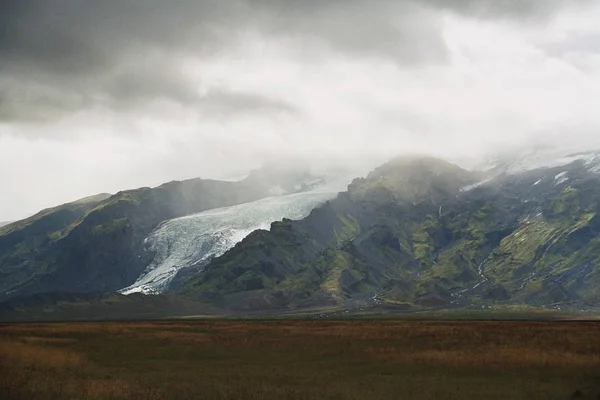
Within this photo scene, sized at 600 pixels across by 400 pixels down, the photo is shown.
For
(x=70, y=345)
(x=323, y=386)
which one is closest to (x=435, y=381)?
(x=323, y=386)

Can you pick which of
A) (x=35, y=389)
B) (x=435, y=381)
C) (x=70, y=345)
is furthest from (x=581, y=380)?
(x=70, y=345)

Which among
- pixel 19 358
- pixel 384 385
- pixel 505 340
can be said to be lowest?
pixel 505 340

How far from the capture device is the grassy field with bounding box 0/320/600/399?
155ft

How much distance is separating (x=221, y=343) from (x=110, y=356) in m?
16.9

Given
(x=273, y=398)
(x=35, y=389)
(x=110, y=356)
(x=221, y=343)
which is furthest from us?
(x=221, y=343)

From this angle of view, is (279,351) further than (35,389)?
Yes

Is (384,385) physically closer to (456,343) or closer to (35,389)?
(35,389)

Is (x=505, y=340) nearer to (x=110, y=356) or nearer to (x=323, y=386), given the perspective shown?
(x=323, y=386)

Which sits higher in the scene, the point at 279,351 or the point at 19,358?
the point at 19,358

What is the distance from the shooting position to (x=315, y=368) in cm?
6116

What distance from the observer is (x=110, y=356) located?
7494cm

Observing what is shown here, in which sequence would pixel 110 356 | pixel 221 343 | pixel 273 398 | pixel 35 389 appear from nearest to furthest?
pixel 273 398 < pixel 35 389 < pixel 110 356 < pixel 221 343

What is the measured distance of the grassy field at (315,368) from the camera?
47.2m

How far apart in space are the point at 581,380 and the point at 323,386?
777 inches
